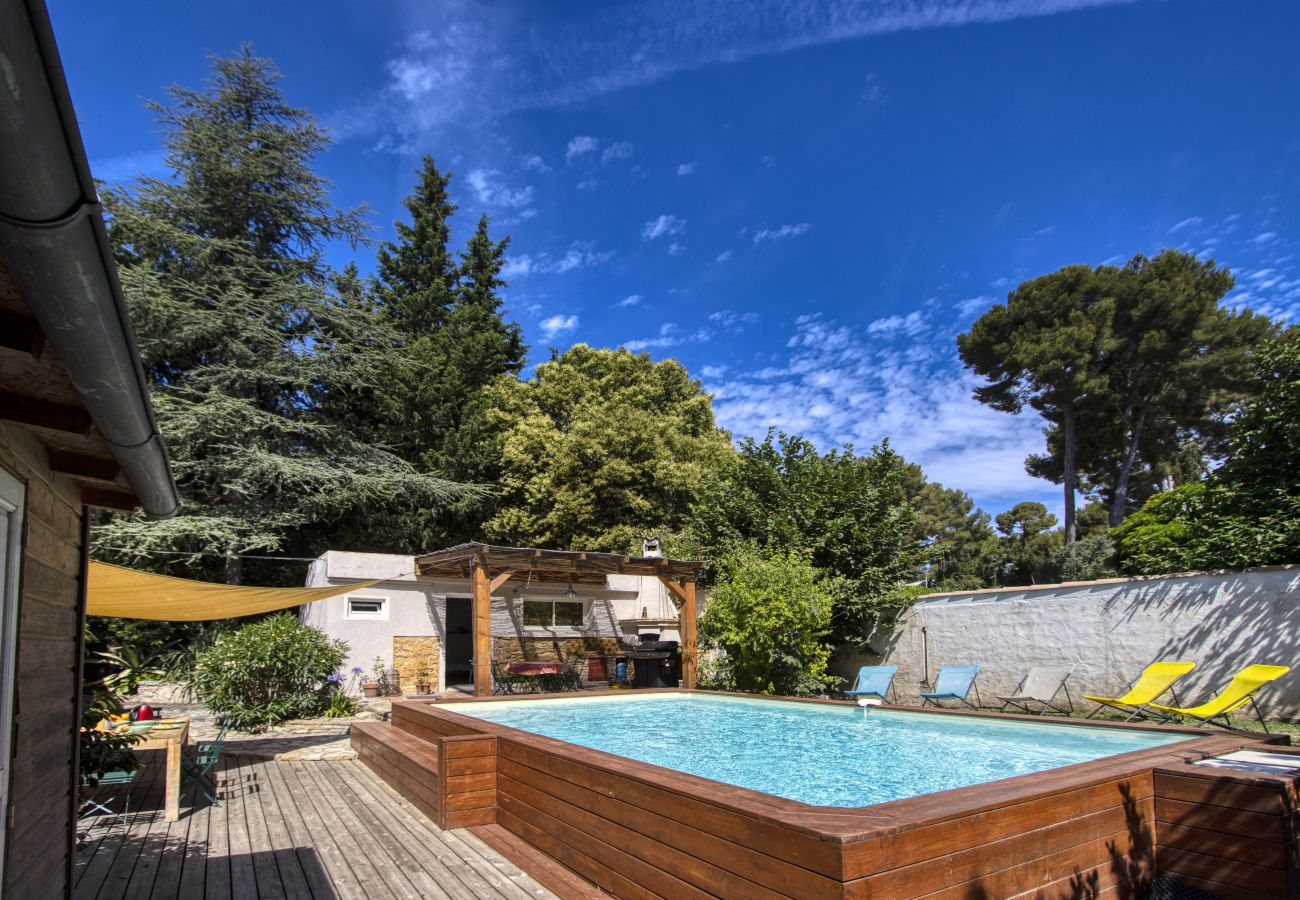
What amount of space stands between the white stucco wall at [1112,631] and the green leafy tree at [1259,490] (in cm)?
55

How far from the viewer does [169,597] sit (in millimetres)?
6352

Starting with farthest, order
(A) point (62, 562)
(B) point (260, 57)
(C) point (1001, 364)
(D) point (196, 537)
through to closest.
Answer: (C) point (1001, 364), (B) point (260, 57), (D) point (196, 537), (A) point (62, 562)

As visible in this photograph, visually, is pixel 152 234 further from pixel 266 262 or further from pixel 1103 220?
pixel 1103 220

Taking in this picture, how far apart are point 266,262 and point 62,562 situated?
675 inches

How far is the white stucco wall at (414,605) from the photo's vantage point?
498 inches

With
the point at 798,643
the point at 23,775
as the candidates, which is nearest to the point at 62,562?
the point at 23,775

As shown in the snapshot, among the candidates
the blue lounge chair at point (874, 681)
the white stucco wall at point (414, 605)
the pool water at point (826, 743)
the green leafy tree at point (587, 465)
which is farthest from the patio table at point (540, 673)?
the green leafy tree at point (587, 465)

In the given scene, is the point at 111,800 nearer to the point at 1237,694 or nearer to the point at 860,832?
the point at 860,832

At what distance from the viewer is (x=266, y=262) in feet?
58.2

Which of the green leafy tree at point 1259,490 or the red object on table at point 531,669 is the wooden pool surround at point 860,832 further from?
the red object on table at point 531,669

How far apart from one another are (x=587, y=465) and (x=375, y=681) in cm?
838

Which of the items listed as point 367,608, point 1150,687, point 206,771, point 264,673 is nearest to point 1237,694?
point 1150,687

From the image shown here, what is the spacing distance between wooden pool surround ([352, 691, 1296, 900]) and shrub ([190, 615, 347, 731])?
21.3 ft

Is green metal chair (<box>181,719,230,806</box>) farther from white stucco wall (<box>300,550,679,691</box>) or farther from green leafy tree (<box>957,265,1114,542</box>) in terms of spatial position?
green leafy tree (<box>957,265,1114,542</box>)
